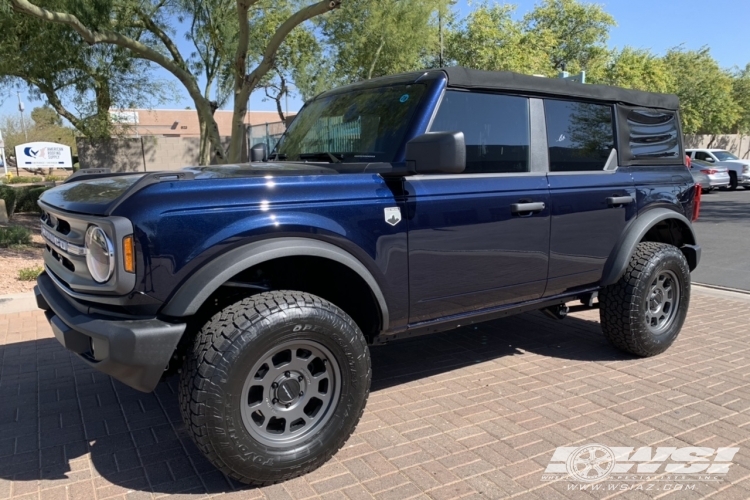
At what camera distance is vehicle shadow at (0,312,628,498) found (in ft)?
9.77

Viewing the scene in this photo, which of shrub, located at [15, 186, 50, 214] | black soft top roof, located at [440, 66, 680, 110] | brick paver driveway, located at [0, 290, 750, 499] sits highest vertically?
black soft top roof, located at [440, 66, 680, 110]

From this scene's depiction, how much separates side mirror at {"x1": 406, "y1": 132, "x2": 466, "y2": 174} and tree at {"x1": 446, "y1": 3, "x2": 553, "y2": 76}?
21974mm

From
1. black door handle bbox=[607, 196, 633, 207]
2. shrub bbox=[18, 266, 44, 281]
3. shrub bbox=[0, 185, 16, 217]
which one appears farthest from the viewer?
shrub bbox=[0, 185, 16, 217]

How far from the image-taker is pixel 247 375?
8.90ft

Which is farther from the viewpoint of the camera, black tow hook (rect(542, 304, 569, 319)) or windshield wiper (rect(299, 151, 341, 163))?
black tow hook (rect(542, 304, 569, 319))

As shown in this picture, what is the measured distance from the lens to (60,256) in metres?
3.16

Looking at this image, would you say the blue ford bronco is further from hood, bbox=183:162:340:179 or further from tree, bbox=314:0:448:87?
tree, bbox=314:0:448:87

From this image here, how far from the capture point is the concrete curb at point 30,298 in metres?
6.18

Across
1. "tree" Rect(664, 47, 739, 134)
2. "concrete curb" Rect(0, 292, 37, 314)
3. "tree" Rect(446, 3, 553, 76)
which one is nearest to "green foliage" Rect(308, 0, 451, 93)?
"tree" Rect(446, 3, 553, 76)

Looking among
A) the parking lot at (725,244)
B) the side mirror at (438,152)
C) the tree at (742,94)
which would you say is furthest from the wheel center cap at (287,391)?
the tree at (742,94)

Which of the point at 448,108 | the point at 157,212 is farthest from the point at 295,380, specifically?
the point at 448,108

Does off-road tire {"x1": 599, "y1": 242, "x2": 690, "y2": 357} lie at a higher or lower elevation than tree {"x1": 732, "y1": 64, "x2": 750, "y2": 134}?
lower

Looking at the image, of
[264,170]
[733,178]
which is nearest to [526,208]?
[264,170]

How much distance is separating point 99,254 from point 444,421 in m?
2.17
